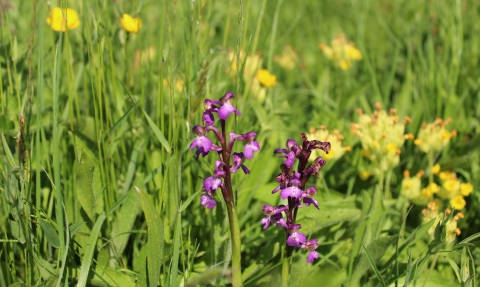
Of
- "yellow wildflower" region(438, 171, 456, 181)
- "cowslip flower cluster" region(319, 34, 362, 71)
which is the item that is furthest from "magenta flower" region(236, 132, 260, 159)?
"cowslip flower cluster" region(319, 34, 362, 71)

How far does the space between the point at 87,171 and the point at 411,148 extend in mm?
1640

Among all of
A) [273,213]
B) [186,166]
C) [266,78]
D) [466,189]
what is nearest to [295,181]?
[273,213]

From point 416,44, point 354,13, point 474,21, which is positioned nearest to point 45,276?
point 416,44

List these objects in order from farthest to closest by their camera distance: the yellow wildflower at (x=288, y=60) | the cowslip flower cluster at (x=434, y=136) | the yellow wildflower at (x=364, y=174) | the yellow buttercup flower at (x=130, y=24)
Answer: the yellow wildflower at (x=288, y=60), the yellow wildflower at (x=364, y=174), the cowslip flower cluster at (x=434, y=136), the yellow buttercup flower at (x=130, y=24)

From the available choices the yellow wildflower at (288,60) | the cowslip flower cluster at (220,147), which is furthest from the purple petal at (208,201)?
the yellow wildflower at (288,60)

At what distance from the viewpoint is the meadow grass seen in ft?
5.04

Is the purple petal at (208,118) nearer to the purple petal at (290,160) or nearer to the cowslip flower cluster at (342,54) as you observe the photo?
the purple petal at (290,160)

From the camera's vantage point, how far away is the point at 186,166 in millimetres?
1901

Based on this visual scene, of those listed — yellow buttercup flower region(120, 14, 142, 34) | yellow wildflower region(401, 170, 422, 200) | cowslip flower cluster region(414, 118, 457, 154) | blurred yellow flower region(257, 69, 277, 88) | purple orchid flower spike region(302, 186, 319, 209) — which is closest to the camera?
purple orchid flower spike region(302, 186, 319, 209)

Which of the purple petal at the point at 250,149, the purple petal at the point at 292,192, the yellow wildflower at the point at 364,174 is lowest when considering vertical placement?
the yellow wildflower at the point at 364,174

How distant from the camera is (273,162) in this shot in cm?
229

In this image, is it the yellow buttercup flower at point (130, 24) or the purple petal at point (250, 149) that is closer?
the purple petal at point (250, 149)

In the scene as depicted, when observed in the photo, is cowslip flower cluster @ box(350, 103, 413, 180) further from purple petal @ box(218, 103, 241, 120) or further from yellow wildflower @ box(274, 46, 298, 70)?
yellow wildflower @ box(274, 46, 298, 70)

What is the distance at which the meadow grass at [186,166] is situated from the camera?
154 centimetres
